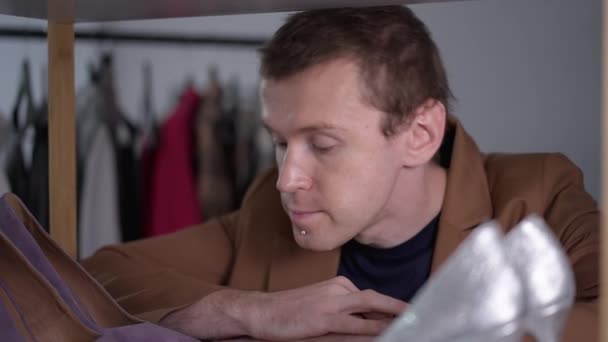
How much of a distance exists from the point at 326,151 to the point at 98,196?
5.05 ft

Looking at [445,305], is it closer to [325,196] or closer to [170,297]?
[325,196]

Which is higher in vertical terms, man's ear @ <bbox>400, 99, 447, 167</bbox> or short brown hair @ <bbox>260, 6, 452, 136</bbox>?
short brown hair @ <bbox>260, 6, 452, 136</bbox>

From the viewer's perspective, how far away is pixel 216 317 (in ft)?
3.33

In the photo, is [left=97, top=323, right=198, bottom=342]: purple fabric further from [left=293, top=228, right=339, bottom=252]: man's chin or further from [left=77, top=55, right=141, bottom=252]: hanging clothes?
[left=77, top=55, right=141, bottom=252]: hanging clothes

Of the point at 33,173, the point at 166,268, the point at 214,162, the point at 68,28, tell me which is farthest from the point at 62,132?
the point at 214,162

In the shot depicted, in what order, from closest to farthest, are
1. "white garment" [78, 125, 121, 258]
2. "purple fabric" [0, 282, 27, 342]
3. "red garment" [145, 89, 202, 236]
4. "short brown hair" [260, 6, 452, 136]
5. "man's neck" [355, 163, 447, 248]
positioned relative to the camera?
"purple fabric" [0, 282, 27, 342] < "short brown hair" [260, 6, 452, 136] < "man's neck" [355, 163, 447, 248] < "white garment" [78, 125, 121, 258] < "red garment" [145, 89, 202, 236]

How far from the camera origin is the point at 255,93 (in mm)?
2902

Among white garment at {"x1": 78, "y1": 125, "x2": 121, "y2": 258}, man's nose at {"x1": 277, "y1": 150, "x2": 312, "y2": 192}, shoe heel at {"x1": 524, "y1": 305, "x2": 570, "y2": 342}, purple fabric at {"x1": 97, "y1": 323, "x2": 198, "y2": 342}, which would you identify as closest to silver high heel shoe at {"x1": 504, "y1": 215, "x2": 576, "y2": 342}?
shoe heel at {"x1": 524, "y1": 305, "x2": 570, "y2": 342}

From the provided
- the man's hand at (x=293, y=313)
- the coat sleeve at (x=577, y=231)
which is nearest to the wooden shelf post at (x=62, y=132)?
the man's hand at (x=293, y=313)

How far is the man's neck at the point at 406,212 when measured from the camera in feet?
4.02

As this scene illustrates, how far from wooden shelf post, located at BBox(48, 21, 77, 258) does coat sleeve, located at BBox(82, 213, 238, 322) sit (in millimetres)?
90

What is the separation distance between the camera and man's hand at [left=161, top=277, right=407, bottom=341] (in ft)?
2.93

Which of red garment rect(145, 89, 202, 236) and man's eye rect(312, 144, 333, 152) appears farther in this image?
red garment rect(145, 89, 202, 236)

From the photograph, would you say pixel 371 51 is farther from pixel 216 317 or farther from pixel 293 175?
pixel 216 317
